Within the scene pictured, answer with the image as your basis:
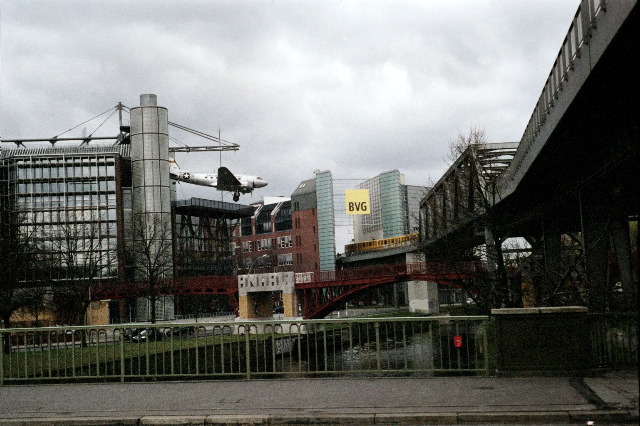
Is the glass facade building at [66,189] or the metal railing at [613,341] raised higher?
the glass facade building at [66,189]

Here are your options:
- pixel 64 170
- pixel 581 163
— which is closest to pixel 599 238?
pixel 581 163

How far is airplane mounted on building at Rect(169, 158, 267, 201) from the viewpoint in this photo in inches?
5157

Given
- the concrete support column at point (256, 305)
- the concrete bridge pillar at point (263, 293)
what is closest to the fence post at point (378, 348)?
the concrete bridge pillar at point (263, 293)

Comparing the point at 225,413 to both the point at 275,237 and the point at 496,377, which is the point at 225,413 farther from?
the point at 275,237

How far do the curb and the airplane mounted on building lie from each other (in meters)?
121

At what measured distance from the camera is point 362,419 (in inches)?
408

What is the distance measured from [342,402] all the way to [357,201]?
128m

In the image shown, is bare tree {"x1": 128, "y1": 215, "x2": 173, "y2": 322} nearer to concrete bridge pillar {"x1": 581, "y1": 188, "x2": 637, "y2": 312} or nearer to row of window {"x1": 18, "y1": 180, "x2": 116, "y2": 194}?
row of window {"x1": 18, "y1": 180, "x2": 116, "y2": 194}

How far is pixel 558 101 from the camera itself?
67.5 feet

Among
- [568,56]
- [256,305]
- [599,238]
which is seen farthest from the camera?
[256,305]

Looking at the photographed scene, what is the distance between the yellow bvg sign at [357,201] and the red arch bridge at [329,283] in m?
58.1

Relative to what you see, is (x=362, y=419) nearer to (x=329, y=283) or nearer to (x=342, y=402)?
(x=342, y=402)

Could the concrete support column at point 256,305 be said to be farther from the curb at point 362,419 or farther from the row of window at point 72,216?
the curb at point 362,419

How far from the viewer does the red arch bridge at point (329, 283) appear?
62938 millimetres
